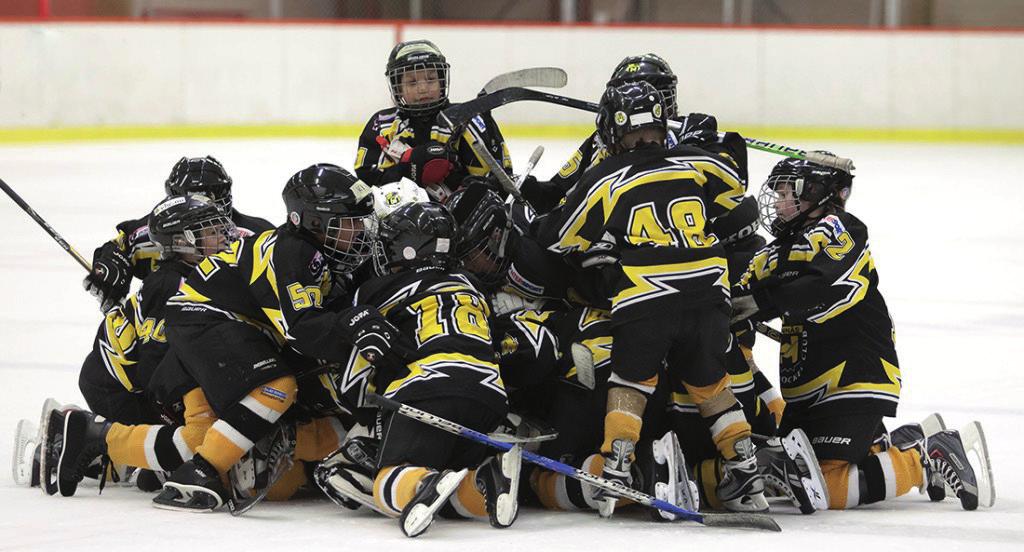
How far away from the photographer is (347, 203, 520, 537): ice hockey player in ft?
11.7

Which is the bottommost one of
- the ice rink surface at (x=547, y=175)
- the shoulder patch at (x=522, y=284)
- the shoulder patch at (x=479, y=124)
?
the ice rink surface at (x=547, y=175)

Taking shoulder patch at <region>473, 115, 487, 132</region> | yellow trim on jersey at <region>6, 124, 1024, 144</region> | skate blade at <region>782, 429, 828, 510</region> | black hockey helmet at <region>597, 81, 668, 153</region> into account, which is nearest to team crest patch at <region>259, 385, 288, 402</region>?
black hockey helmet at <region>597, 81, 668, 153</region>

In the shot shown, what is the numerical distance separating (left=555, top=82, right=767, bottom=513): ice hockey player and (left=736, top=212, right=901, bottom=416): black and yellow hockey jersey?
27cm

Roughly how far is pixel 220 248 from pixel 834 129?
10.9 metres

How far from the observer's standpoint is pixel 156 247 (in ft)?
15.4

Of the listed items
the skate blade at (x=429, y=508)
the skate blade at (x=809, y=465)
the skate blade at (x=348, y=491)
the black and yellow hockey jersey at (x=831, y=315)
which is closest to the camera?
the skate blade at (x=429, y=508)

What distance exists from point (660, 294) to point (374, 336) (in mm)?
693

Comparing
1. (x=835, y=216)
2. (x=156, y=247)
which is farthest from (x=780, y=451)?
(x=156, y=247)

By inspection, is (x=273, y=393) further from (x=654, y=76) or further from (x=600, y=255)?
(x=654, y=76)

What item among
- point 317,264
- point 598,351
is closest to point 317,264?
A: point 317,264

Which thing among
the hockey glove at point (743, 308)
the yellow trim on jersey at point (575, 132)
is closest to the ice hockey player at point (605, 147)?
the hockey glove at point (743, 308)

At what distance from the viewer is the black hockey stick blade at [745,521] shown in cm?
360

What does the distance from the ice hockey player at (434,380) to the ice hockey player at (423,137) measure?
3.23ft

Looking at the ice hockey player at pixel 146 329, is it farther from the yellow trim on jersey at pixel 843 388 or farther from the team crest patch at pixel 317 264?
the yellow trim on jersey at pixel 843 388
